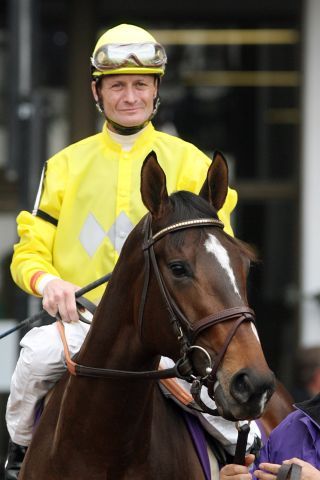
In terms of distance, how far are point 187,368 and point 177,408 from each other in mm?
721

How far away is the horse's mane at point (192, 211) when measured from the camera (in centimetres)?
387

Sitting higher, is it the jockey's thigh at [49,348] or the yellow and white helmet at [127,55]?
the yellow and white helmet at [127,55]

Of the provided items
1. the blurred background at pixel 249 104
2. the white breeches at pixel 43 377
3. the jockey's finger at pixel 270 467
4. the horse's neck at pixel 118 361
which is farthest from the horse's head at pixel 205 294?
the blurred background at pixel 249 104

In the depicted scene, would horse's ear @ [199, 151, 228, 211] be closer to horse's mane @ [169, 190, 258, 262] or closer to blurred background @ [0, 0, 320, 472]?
horse's mane @ [169, 190, 258, 262]

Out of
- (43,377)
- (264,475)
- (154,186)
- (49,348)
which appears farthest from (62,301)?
(264,475)

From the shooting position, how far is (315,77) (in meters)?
9.61

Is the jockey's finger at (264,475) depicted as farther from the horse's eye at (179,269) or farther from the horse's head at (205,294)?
the horse's eye at (179,269)

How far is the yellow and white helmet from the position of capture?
4.62 metres

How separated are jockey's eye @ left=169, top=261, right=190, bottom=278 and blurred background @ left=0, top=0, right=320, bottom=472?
19.1ft

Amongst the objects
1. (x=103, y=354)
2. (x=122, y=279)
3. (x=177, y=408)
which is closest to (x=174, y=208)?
(x=122, y=279)

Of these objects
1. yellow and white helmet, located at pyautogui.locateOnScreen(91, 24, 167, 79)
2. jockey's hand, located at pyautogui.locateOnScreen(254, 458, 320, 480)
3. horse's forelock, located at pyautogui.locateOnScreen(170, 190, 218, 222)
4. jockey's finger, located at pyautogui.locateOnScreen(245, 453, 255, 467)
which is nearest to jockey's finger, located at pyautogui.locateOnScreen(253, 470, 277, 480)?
jockey's hand, located at pyautogui.locateOnScreen(254, 458, 320, 480)

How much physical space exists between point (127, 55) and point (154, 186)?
34.2 inches

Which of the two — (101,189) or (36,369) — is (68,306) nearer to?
(36,369)

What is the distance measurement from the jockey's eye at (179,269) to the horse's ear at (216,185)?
34 cm
